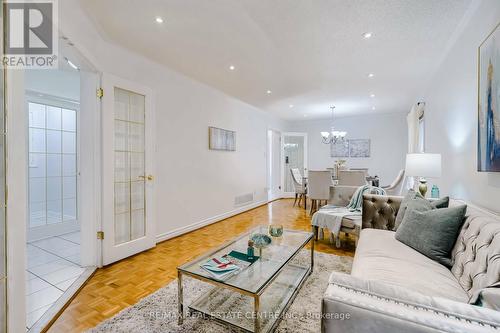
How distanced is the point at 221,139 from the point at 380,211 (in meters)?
2.97

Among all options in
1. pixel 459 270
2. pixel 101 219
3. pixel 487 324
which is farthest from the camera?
pixel 101 219

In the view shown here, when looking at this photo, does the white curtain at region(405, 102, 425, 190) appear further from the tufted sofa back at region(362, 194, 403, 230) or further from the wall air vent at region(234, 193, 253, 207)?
the wall air vent at region(234, 193, 253, 207)

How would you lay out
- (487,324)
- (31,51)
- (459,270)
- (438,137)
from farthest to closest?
(438,137)
(31,51)
(459,270)
(487,324)

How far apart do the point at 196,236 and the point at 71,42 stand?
273 cm

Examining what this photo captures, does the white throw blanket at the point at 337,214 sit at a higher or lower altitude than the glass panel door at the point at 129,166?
lower

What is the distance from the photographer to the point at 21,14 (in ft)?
4.33

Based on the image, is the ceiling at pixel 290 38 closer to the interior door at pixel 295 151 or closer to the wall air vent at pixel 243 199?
the wall air vent at pixel 243 199

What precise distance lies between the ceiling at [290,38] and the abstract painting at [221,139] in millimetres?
821

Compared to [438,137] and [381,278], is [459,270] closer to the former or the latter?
[381,278]

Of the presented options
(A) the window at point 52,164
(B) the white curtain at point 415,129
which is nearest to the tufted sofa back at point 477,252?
(B) the white curtain at point 415,129

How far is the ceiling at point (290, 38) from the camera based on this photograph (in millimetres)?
2016

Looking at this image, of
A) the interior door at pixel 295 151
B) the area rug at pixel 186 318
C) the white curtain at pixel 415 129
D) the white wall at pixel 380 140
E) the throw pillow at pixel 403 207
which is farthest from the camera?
the interior door at pixel 295 151

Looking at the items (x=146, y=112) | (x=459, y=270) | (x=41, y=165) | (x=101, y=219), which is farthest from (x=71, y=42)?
(x=459, y=270)

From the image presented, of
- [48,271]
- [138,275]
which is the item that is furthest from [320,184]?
[48,271]
